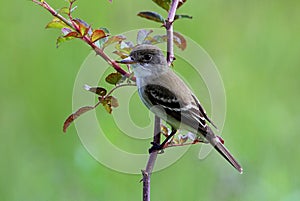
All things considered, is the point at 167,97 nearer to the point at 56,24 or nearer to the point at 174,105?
the point at 174,105

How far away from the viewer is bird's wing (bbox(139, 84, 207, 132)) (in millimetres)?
2738

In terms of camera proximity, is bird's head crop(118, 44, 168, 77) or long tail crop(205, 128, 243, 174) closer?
long tail crop(205, 128, 243, 174)

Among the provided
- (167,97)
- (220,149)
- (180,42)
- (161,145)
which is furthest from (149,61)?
(161,145)

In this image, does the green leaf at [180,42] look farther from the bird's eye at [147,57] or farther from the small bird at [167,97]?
the bird's eye at [147,57]

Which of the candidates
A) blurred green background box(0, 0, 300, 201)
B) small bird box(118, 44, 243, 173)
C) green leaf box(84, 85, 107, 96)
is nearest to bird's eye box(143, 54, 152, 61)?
small bird box(118, 44, 243, 173)

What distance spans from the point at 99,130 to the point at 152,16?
185cm

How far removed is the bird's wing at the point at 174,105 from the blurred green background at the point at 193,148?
1220 mm

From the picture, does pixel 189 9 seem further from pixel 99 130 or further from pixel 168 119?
pixel 168 119

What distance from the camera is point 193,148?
14.7 ft

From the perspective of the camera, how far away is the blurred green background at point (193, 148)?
13.3 ft

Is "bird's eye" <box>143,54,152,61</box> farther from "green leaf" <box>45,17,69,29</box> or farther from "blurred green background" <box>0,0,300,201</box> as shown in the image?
"blurred green background" <box>0,0,300,201</box>

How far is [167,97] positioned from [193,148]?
1691mm

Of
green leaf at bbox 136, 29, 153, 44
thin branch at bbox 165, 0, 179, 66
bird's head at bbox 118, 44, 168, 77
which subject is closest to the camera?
thin branch at bbox 165, 0, 179, 66

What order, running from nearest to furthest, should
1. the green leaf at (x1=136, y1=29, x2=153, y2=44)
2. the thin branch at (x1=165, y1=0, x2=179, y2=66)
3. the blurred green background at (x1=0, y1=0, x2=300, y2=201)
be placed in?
the thin branch at (x1=165, y1=0, x2=179, y2=66) → the green leaf at (x1=136, y1=29, x2=153, y2=44) → the blurred green background at (x1=0, y1=0, x2=300, y2=201)
